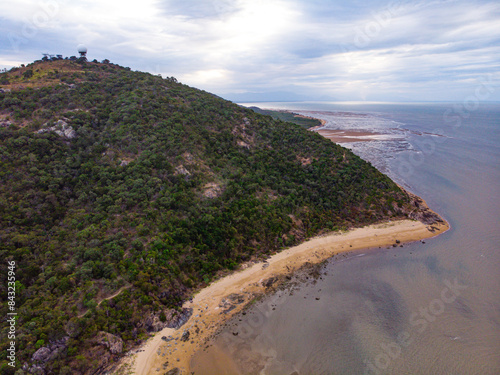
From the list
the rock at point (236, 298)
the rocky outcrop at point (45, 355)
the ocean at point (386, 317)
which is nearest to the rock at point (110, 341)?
the rocky outcrop at point (45, 355)

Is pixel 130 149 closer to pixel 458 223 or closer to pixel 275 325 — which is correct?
pixel 275 325

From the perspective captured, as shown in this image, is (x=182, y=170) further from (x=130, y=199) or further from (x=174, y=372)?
(x=174, y=372)

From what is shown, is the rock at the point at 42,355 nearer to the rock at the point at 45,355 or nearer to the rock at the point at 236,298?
the rock at the point at 45,355

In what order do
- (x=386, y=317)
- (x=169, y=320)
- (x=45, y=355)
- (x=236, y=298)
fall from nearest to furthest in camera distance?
(x=45, y=355), (x=169, y=320), (x=386, y=317), (x=236, y=298)

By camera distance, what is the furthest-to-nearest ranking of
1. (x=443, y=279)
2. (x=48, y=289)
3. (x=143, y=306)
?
1. (x=443, y=279)
2. (x=143, y=306)
3. (x=48, y=289)

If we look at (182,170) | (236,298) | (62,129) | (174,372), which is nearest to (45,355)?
(174,372)

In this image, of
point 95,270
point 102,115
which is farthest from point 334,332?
point 102,115
